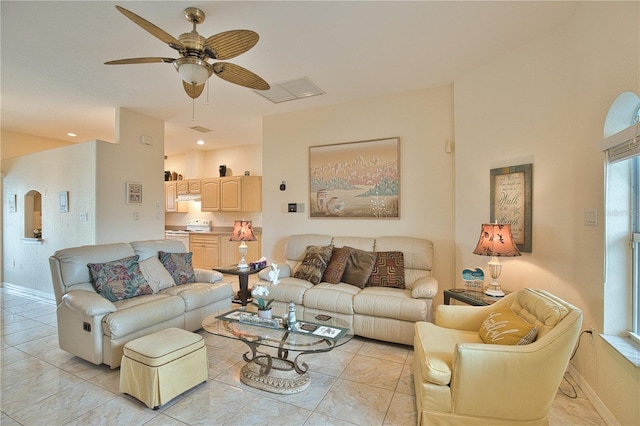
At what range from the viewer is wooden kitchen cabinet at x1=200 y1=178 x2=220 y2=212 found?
6.55 meters

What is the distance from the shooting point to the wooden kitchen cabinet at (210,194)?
6.55m

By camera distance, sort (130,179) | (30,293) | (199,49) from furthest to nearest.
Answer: (30,293) → (130,179) → (199,49)

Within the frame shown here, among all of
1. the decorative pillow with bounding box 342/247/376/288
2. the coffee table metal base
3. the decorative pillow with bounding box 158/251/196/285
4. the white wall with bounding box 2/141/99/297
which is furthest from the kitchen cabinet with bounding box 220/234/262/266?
the coffee table metal base

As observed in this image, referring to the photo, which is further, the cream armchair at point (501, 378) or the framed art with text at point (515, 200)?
the framed art with text at point (515, 200)

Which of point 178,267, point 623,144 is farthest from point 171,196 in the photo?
point 623,144

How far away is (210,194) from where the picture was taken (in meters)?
6.64

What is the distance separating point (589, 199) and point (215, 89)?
3.85 metres

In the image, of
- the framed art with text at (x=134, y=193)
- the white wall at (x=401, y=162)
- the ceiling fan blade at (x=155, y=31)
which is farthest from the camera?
the framed art with text at (x=134, y=193)

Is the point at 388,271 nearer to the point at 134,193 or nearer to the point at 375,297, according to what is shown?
the point at 375,297

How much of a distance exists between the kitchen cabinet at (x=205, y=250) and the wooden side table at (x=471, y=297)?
5.02 meters

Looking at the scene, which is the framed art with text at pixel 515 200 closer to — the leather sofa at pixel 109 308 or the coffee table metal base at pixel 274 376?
the coffee table metal base at pixel 274 376

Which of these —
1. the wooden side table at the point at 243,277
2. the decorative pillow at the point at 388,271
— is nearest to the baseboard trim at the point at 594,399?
the decorative pillow at the point at 388,271

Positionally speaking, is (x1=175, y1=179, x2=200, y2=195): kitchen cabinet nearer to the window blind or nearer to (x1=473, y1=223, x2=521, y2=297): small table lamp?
(x1=473, y1=223, x2=521, y2=297): small table lamp

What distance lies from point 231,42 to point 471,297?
278 cm
